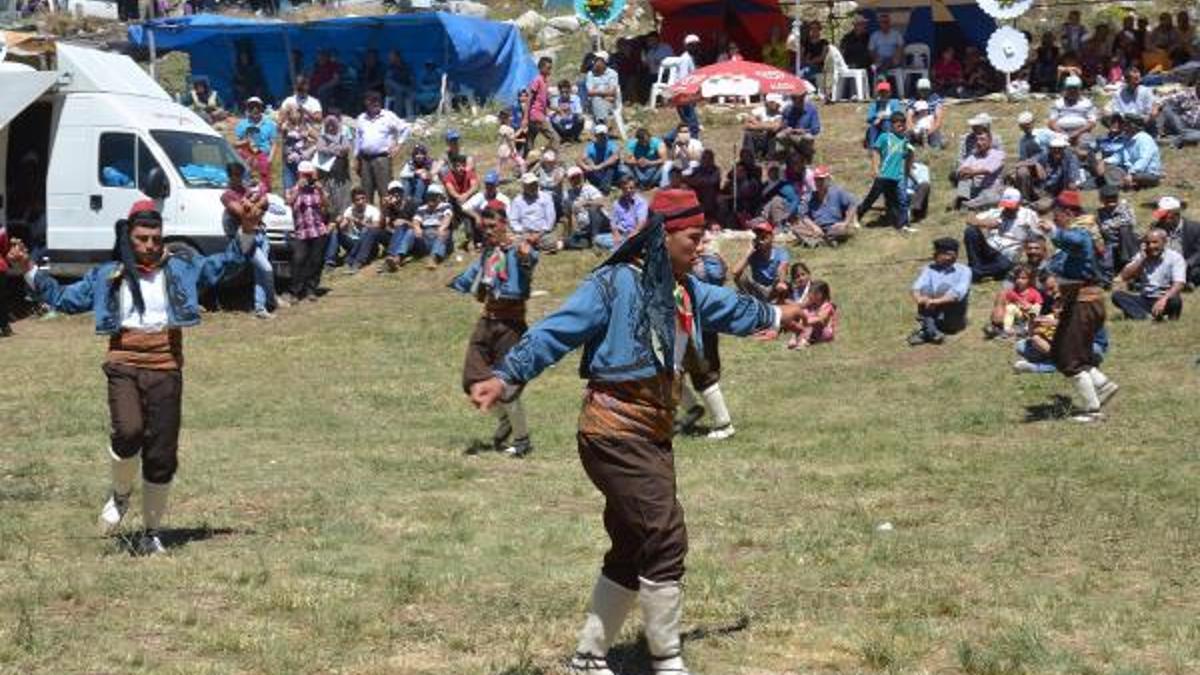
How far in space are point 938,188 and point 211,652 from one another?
18.1 meters

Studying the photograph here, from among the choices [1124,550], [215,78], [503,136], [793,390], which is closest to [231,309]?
[503,136]

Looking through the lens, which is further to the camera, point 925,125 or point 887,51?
point 887,51

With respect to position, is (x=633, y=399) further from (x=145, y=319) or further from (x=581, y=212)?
(x=581, y=212)

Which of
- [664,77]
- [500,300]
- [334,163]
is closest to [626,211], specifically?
[334,163]

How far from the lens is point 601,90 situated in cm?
2845

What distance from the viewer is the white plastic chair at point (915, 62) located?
97.2 ft

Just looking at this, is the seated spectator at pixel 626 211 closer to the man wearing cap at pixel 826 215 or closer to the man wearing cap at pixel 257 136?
the man wearing cap at pixel 826 215

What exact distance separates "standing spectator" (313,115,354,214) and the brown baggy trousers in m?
18.9

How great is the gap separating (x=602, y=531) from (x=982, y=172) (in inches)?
531

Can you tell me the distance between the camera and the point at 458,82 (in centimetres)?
3259

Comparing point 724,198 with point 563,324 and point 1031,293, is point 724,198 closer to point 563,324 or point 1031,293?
point 1031,293

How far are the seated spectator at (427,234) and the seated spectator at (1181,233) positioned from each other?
957cm

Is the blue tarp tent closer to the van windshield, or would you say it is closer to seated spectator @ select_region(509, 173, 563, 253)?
the van windshield

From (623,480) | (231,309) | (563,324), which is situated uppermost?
(563,324)
